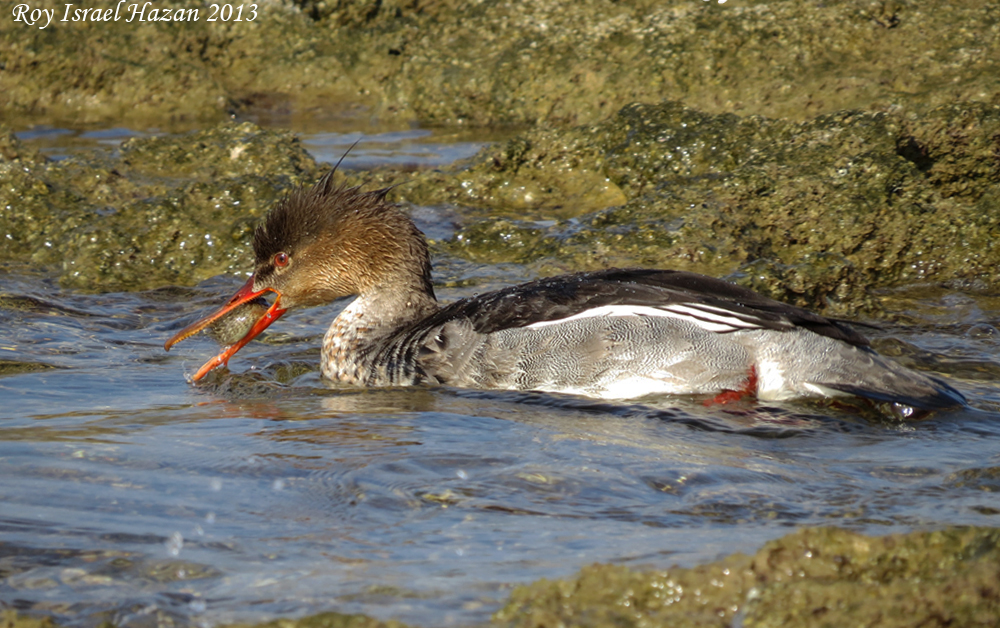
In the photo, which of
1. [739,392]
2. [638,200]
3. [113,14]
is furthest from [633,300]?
[113,14]

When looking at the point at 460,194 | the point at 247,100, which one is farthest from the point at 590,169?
the point at 247,100

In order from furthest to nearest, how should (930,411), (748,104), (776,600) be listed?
(748,104) < (930,411) < (776,600)

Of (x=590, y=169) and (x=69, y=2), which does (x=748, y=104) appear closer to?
(x=590, y=169)

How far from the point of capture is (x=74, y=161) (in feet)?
29.7

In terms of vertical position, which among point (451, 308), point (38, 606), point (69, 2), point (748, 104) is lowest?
point (38, 606)

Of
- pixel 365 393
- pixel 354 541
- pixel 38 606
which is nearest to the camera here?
pixel 38 606

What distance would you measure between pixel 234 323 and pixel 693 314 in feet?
8.34

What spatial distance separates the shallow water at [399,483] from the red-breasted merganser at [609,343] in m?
0.12

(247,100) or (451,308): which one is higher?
(247,100)

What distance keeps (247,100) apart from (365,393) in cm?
768

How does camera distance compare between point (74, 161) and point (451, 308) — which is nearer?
point (451, 308)

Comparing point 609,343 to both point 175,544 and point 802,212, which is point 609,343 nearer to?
point 175,544

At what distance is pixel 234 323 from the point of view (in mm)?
6148

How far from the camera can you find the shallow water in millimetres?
3256
